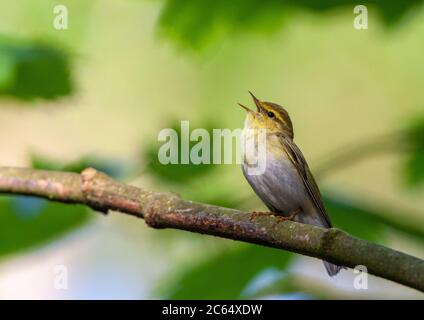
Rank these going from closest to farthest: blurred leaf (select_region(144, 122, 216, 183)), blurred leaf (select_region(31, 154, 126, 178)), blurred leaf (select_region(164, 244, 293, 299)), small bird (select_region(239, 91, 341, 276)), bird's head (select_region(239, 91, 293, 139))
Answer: blurred leaf (select_region(164, 244, 293, 299)), blurred leaf (select_region(31, 154, 126, 178)), small bird (select_region(239, 91, 341, 276)), blurred leaf (select_region(144, 122, 216, 183)), bird's head (select_region(239, 91, 293, 139))

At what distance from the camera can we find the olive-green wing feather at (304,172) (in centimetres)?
351

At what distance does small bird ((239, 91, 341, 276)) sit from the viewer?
360 centimetres

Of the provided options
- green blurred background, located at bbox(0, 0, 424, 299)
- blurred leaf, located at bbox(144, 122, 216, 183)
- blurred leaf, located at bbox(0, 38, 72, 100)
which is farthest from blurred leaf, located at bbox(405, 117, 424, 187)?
blurred leaf, located at bbox(0, 38, 72, 100)

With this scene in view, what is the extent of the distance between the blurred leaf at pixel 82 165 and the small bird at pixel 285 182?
659mm

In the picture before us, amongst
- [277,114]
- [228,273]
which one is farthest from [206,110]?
[228,273]

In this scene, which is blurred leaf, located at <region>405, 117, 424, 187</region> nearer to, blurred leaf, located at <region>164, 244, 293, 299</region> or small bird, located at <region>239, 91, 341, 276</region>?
small bird, located at <region>239, 91, 341, 276</region>

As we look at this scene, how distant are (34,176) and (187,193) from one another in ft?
3.03

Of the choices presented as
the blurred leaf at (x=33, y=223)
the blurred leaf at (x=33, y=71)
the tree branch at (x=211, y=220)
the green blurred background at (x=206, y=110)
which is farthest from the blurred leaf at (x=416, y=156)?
the blurred leaf at (x=33, y=71)

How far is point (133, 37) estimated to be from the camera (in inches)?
288

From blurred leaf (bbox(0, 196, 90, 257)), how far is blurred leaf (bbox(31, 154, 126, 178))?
21cm

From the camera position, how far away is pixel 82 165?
3.47 m

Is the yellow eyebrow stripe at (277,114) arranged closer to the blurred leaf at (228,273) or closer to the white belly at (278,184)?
the white belly at (278,184)

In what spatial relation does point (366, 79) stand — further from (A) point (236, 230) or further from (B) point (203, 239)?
(A) point (236, 230)
